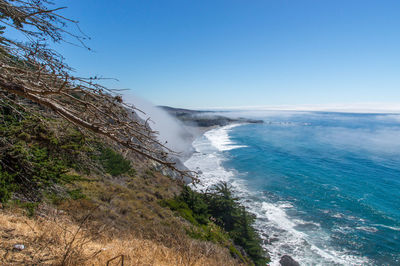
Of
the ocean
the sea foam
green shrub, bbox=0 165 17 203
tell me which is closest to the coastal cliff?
green shrub, bbox=0 165 17 203

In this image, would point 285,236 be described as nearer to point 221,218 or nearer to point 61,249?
point 221,218

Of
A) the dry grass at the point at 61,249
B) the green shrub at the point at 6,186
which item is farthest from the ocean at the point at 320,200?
the green shrub at the point at 6,186

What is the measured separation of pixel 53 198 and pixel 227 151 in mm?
40939

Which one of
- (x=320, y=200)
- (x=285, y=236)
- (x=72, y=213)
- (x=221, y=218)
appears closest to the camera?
(x=72, y=213)

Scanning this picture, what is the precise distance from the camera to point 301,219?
1820 centimetres

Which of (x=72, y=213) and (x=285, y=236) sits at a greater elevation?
(x=72, y=213)

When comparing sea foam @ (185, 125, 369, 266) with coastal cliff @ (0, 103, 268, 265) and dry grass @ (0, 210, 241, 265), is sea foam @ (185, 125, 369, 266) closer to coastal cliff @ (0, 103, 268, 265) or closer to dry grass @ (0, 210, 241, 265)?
coastal cliff @ (0, 103, 268, 265)

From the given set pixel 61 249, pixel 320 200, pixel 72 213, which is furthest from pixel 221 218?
pixel 320 200

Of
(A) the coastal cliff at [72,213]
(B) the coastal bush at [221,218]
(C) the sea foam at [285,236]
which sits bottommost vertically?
(C) the sea foam at [285,236]

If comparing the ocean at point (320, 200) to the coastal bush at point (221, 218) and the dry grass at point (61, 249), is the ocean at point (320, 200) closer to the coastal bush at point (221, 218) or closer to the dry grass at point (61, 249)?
the coastal bush at point (221, 218)

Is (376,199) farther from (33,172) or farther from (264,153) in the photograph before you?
(33,172)

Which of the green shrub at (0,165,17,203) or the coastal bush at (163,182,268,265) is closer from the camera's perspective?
the green shrub at (0,165,17,203)

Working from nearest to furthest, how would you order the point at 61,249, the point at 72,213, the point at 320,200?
the point at 61,249 < the point at 72,213 < the point at 320,200

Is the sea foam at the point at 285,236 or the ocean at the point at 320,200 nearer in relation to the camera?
the sea foam at the point at 285,236
